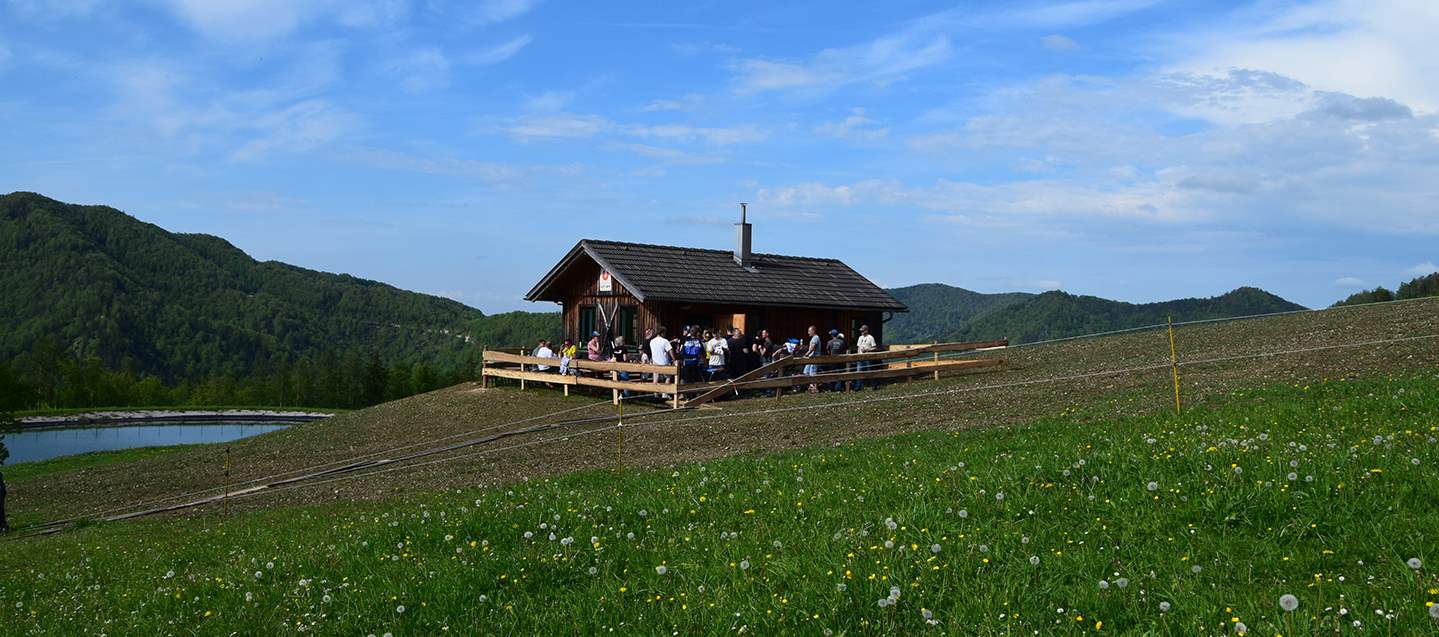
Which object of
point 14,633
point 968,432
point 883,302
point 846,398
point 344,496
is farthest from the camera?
point 883,302

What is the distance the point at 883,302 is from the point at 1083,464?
2700 cm

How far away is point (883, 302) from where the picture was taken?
3344 centimetres

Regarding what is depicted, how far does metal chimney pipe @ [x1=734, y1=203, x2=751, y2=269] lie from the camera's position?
107 ft

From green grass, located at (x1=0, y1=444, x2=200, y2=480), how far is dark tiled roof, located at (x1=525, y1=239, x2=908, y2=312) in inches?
695

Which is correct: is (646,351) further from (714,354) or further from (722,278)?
(722,278)

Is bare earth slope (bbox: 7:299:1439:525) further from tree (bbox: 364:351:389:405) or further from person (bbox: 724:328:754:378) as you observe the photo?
tree (bbox: 364:351:389:405)

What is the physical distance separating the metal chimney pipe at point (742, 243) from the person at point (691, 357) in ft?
32.4

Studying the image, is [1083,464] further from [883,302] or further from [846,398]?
[883,302]

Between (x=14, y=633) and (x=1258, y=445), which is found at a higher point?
(x=1258, y=445)

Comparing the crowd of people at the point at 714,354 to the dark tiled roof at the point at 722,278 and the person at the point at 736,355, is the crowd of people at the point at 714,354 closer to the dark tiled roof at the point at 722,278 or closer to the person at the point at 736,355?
the person at the point at 736,355

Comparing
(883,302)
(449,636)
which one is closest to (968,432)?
(449,636)

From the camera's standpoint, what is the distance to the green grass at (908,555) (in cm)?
448

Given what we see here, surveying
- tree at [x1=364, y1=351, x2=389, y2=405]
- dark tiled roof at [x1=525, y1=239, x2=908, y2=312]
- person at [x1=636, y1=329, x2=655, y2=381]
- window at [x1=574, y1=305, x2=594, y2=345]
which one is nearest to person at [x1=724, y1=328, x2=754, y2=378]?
person at [x1=636, y1=329, x2=655, y2=381]

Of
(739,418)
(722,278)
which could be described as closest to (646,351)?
(722,278)
